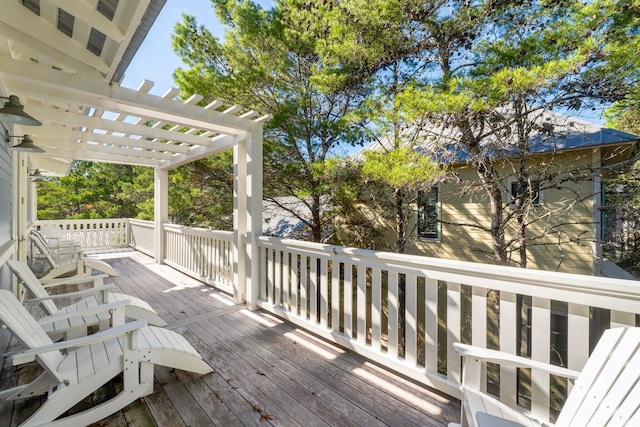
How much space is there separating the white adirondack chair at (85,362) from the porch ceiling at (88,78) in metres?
1.89

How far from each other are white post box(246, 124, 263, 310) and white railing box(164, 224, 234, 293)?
0.67 meters

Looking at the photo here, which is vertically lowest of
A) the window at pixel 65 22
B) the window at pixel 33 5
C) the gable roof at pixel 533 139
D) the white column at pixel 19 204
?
the white column at pixel 19 204

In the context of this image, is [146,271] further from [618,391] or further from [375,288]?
[618,391]

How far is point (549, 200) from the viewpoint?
591cm

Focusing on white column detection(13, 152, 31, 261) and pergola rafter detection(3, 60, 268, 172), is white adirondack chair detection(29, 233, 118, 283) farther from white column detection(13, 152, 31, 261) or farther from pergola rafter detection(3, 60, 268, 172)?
pergola rafter detection(3, 60, 268, 172)

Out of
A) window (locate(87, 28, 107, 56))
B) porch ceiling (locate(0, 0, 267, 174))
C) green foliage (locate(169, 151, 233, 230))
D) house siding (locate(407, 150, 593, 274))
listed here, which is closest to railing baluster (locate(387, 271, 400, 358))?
porch ceiling (locate(0, 0, 267, 174))

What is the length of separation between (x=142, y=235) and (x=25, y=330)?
314 inches

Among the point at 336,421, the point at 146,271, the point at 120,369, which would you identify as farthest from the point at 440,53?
the point at 146,271

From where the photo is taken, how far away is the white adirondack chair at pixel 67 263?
539 cm

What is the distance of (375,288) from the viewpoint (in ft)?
8.48

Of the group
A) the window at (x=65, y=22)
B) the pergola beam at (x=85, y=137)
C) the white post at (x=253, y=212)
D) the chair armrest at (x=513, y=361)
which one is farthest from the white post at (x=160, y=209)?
the chair armrest at (x=513, y=361)

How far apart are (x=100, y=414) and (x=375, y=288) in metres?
2.14

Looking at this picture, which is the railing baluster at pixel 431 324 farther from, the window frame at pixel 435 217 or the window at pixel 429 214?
the window at pixel 429 214

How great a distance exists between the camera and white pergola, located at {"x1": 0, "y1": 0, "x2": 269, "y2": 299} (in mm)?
2062
